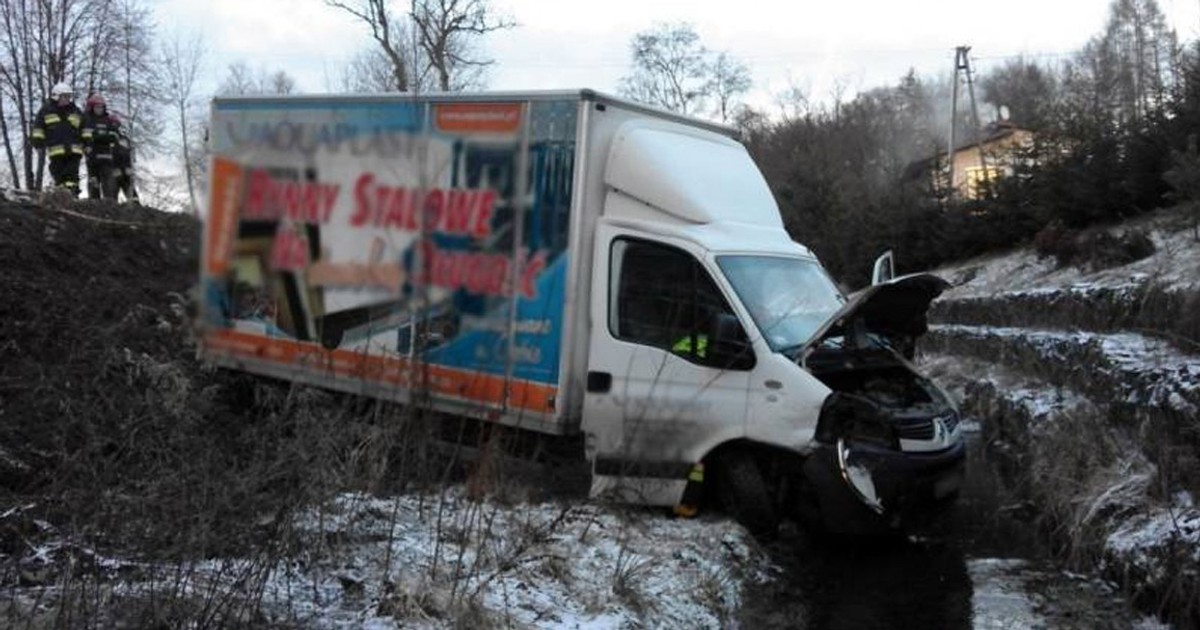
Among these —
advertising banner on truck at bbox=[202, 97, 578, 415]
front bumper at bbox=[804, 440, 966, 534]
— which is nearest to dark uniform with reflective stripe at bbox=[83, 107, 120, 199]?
advertising banner on truck at bbox=[202, 97, 578, 415]

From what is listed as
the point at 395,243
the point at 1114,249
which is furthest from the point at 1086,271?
the point at 395,243

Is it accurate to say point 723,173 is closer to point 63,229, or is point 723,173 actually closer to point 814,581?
point 814,581

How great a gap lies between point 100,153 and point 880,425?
39.2 ft

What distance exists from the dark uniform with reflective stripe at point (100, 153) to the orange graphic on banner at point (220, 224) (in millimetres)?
11041

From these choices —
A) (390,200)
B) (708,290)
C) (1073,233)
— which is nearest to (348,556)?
(390,200)

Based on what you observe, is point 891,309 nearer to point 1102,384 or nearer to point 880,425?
point 880,425

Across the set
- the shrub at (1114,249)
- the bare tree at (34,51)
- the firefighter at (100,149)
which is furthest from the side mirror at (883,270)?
the bare tree at (34,51)

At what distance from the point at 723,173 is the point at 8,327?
586 cm

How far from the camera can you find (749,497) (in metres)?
7.14

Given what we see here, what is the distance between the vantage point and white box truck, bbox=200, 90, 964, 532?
6.63m

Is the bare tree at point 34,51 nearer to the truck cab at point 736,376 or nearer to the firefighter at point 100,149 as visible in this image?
the firefighter at point 100,149

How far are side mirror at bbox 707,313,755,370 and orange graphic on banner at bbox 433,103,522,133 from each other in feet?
6.77

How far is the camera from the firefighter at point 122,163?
1440 centimetres

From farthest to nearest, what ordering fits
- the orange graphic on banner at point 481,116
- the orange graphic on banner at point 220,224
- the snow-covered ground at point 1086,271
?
the snow-covered ground at point 1086,271
the orange graphic on banner at point 481,116
the orange graphic on banner at point 220,224
